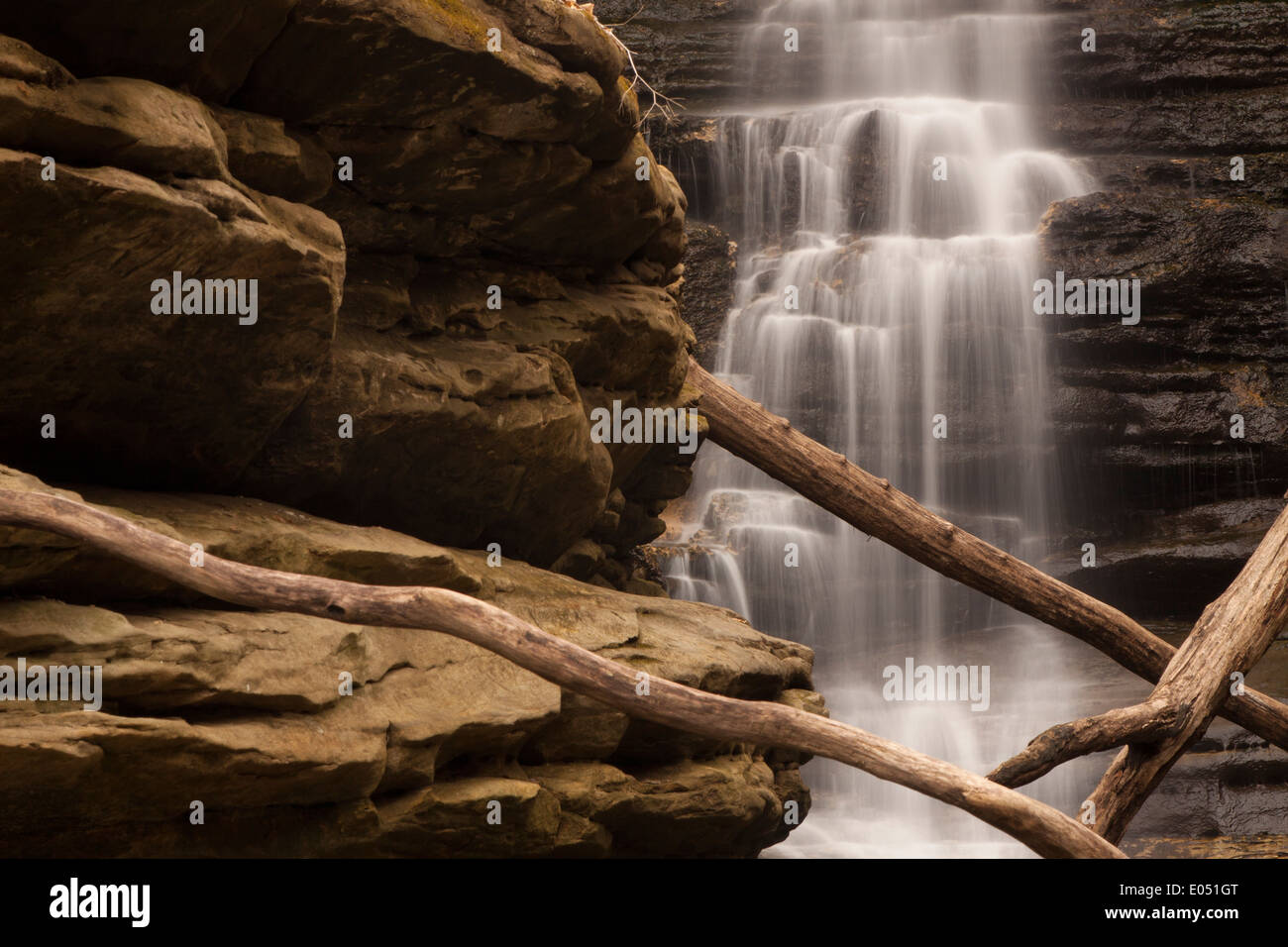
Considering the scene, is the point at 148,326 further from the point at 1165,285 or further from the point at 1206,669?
the point at 1165,285

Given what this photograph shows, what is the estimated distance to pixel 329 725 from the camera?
4777mm

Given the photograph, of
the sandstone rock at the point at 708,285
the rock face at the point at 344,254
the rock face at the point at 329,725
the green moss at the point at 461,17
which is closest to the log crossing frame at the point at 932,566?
the rock face at the point at 329,725

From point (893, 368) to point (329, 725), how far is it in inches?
416

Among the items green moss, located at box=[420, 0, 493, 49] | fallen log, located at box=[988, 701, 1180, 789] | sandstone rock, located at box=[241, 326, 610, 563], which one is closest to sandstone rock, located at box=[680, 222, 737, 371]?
sandstone rock, located at box=[241, 326, 610, 563]

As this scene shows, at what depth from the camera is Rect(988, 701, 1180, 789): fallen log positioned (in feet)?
20.5

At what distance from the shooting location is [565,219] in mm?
7004

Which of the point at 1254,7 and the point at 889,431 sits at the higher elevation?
the point at 1254,7

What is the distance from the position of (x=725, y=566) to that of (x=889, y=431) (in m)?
2.98

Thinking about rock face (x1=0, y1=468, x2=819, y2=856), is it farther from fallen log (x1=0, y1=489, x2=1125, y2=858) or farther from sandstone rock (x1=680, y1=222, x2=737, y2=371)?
sandstone rock (x1=680, y1=222, x2=737, y2=371)

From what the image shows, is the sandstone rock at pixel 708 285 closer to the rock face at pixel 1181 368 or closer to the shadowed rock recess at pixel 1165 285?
the shadowed rock recess at pixel 1165 285

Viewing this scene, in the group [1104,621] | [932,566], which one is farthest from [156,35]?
[1104,621]

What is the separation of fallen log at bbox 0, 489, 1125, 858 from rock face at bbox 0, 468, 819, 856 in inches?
9.4
